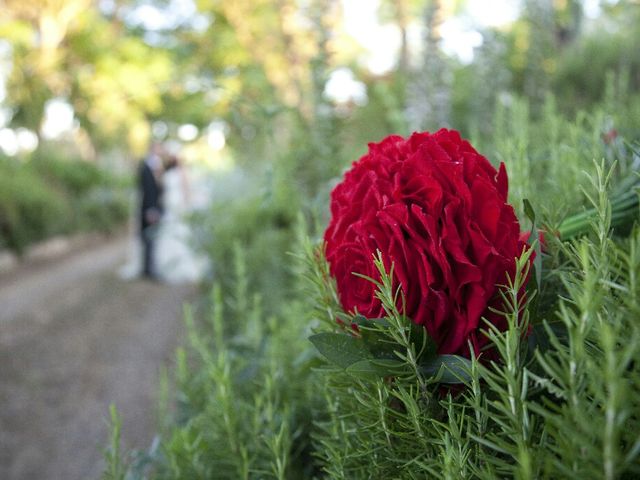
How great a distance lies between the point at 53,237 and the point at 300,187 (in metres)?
11.8

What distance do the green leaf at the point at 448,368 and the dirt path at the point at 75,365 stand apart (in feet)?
4.37

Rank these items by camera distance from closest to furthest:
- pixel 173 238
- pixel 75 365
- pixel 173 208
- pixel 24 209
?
pixel 75 365 < pixel 173 238 < pixel 173 208 < pixel 24 209

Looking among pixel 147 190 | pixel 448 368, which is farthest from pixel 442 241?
pixel 147 190

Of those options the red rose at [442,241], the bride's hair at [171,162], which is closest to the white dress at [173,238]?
the bride's hair at [171,162]

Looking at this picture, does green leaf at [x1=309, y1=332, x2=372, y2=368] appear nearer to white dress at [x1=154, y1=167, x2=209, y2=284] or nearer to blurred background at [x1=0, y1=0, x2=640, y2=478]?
blurred background at [x1=0, y1=0, x2=640, y2=478]

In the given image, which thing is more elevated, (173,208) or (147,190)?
(147,190)

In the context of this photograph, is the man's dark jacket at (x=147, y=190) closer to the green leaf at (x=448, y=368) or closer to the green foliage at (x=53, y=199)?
the green foliage at (x=53, y=199)

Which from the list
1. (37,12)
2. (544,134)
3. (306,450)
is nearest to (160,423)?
(306,450)

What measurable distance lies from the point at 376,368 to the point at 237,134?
9.17 metres

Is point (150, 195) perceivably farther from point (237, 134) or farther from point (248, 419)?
point (248, 419)

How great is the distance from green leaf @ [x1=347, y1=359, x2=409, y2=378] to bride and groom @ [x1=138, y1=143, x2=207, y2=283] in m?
7.72

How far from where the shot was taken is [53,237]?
12492 mm

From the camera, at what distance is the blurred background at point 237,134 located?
197 centimetres

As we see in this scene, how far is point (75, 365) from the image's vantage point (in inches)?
212
